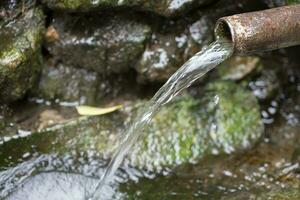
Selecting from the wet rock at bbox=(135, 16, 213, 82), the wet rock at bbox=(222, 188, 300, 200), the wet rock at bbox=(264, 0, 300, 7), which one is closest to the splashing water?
the wet rock at bbox=(135, 16, 213, 82)

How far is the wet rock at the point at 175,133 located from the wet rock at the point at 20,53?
0.30 metres

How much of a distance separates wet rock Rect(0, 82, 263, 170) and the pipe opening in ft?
2.75

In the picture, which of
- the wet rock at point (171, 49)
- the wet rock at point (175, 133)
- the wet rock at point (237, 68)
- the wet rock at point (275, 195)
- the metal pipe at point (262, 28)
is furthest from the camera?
the wet rock at point (237, 68)

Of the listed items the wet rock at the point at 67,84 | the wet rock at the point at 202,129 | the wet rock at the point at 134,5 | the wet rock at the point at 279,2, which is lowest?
the wet rock at the point at 202,129

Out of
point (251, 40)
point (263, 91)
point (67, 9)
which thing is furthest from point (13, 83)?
point (263, 91)

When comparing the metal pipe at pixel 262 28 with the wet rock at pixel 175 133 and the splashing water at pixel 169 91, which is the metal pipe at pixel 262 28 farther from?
the wet rock at pixel 175 133

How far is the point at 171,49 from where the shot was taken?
3.05 metres

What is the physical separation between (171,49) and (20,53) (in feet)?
3.00

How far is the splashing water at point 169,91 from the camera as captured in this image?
270cm

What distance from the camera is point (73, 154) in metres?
2.92

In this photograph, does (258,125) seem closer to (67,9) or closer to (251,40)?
(251,40)

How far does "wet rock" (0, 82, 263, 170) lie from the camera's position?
293cm

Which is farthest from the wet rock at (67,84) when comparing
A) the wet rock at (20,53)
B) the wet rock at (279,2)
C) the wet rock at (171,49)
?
the wet rock at (279,2)

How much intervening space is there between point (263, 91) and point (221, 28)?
3.99 ft
